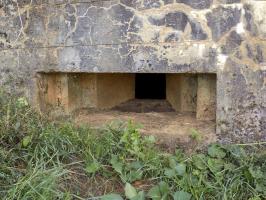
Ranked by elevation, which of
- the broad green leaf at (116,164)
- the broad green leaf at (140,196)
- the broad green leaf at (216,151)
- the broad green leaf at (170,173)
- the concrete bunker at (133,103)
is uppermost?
the concrete bunker at (133,103)

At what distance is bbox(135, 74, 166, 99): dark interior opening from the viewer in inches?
247

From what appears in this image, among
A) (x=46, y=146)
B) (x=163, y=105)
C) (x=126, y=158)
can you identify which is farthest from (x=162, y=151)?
(x=163, y=105)

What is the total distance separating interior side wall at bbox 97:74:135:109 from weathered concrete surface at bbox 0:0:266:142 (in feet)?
2.80

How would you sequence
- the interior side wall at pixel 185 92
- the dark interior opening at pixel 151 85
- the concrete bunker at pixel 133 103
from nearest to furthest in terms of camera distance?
the concrete bunker at pixel 133 103 < the interior side wall at pixel 185 92 < the dark interior opening at pixel 151 85

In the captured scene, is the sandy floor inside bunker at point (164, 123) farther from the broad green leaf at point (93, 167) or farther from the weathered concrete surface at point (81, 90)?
the broad green leaf at point (93, 167)

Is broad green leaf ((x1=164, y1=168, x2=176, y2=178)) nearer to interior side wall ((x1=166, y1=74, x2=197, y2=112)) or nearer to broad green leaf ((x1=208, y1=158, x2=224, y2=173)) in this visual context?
broad green leaf ((x1=208, y1=158, x2=224, y2=173))

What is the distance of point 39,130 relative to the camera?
3.48m

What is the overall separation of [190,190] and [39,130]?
133 cm

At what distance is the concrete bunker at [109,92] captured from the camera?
4.03 metres

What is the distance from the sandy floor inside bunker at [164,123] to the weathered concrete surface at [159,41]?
0.25 metres

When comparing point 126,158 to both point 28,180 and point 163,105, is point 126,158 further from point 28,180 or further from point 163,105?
point 163,105

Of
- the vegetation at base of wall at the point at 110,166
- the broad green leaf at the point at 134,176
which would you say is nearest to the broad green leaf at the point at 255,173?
the vegetation at base of wall at the point at 110,166

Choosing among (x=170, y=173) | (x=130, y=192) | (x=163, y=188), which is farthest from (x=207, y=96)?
(x=130, y=192)

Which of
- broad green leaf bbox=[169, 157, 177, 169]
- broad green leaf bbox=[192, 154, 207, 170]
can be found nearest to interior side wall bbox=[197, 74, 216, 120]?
broad green leaf bbox=[192, 154, 207, 170]
